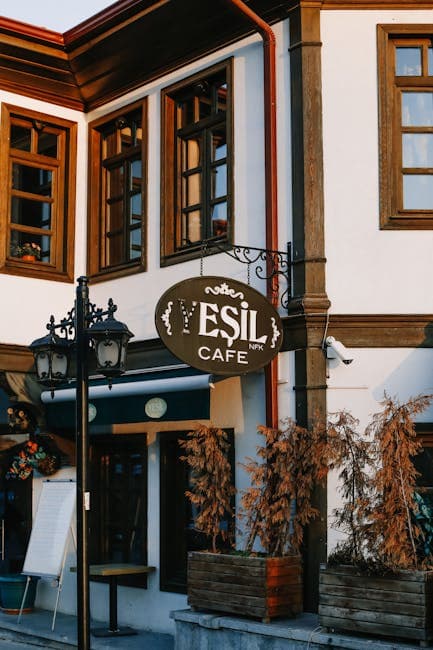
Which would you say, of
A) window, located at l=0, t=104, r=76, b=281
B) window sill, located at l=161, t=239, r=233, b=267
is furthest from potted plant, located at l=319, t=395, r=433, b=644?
window, located at l=0, t=104, r=76, b=281

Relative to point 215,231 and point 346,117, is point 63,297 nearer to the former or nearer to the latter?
point 215,231

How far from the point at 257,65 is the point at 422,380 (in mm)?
3778

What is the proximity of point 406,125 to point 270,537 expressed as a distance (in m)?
4.27

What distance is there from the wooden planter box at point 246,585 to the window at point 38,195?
4.74m

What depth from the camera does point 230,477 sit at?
33.4 feet

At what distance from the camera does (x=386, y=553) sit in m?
7.99

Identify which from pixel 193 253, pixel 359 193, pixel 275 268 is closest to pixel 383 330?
pixel 275 268

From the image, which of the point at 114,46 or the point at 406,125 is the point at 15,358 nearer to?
the point at 114,46

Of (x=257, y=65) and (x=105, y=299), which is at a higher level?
(x=257, y=65)

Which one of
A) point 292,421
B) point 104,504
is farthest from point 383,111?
point 104,504

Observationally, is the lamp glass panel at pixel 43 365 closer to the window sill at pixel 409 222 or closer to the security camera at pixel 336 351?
the security camera at pixel 336 351

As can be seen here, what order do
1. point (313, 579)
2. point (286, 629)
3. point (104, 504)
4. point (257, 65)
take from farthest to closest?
point (104, 504) < point (257, 65) < point (313, 579) < point (286, 629)

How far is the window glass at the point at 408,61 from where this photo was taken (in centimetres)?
1015

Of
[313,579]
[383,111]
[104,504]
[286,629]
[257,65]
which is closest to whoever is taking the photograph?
[286,629]
